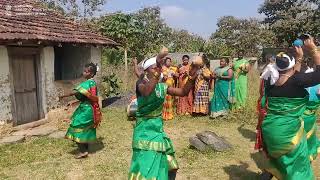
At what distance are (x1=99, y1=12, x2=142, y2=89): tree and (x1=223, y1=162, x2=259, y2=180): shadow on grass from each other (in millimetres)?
12750

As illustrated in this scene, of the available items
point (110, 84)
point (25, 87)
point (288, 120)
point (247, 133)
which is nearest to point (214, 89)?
point (247, 133)

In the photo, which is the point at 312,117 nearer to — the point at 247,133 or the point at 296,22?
the point at 247,133

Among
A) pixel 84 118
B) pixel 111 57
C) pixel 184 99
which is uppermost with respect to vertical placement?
pixel 111 57

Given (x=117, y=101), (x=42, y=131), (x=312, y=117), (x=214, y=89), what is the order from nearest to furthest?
(x=312, y=117) < (x=42, y=131) < (x=214, y=89) < (x=117, y=101)

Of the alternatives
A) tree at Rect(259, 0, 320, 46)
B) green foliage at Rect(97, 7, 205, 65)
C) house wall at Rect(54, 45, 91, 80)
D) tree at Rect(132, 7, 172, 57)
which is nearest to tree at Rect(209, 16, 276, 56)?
tree at Rect(259, 0, 320, 46)

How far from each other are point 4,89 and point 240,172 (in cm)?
545

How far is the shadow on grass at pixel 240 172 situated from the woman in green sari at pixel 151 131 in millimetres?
2141

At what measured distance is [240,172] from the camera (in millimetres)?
6125

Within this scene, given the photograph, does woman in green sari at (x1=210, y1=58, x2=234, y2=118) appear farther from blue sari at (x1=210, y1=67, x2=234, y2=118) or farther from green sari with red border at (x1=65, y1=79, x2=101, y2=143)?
green sari with red border at (x1=65, y1=79, x2=101, y2=143)

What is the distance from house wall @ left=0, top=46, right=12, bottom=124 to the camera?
28.3 ft

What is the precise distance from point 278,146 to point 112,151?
3.80 metres

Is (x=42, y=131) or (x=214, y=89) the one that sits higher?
(x=214, y=89)

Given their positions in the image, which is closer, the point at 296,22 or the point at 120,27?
the point at 120,27

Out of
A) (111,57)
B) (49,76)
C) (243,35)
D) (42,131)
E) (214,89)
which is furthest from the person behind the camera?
(243,35)
